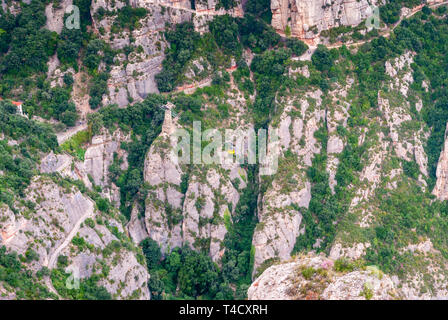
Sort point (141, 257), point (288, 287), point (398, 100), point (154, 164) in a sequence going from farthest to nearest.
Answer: point (398, 100) → point (154, 164) → point (141, 257) → point (288, 287)

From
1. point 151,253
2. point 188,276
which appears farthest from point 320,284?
point 151,253

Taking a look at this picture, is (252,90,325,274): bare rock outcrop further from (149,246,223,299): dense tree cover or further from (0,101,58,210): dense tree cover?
(0,101,58,210): dense tree cover

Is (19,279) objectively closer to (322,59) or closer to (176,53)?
(176,53)

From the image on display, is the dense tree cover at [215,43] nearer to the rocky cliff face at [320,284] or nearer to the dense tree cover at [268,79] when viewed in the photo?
the dense tree cover at [268,79]

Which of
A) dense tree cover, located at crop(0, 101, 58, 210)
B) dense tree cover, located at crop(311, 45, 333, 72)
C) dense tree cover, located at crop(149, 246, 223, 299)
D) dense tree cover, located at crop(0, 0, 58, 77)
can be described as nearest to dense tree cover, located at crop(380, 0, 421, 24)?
dense tree cover, located at crop(311, 45, 333, 72)

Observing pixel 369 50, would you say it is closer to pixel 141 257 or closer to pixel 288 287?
pixel 141 257

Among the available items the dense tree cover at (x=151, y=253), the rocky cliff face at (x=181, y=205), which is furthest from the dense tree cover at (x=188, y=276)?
the rocky cliff face at (x=181, y=205)

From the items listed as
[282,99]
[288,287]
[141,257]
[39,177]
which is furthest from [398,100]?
[288,287]
